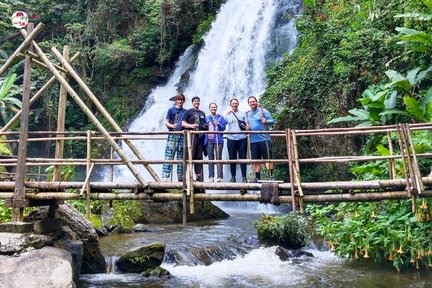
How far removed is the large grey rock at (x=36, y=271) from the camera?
595 cm

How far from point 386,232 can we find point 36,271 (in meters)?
5.01

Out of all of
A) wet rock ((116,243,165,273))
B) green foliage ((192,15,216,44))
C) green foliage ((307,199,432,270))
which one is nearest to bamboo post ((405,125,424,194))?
green foliage ((307,199,432,270))

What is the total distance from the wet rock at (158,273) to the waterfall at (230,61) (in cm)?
897

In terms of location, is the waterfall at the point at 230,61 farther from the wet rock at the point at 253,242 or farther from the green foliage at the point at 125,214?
the wet rock at the point at 253,242

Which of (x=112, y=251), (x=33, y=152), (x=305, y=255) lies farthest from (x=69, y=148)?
(x=305, y=255)

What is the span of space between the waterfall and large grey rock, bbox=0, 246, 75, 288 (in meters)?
11.1

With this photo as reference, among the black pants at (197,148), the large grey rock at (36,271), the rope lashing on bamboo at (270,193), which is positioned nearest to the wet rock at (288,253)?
the black pants at (197,148)

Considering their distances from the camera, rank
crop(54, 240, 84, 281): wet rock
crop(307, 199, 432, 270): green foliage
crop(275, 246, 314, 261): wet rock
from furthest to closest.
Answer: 1. crop(275, 246, 314, 261): wet rock
2. crop(54, 240, 84, 281): wet rock
3. crop(307, 199, 432, 270): green foliage

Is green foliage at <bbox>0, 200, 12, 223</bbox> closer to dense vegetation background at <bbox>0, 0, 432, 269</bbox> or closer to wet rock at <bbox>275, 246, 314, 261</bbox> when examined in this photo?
wet rock at <bbox>275, 246, 314, 261</bbox>

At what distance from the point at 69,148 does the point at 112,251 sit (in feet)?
44.5

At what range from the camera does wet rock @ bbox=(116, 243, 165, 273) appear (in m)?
8.81

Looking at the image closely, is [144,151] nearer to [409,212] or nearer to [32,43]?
[32,43]

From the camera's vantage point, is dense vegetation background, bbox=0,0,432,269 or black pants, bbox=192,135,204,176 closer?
dense vegetation background, bbox=0,0,432,269

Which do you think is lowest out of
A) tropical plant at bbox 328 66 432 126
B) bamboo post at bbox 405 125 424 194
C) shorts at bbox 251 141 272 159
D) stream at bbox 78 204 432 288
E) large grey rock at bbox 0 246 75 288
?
stream at bbox 78 204 432 288
